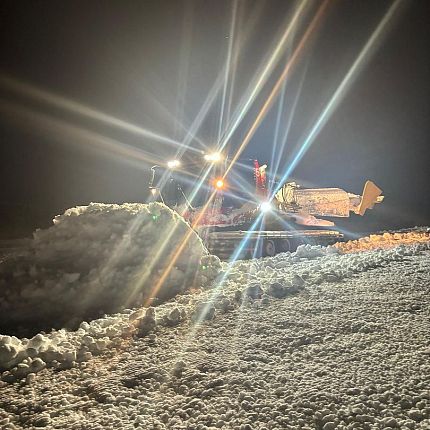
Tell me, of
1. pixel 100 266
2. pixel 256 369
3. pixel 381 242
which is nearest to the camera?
pixel 256 369

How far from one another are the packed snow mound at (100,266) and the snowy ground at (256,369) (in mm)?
662

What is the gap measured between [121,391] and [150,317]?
1.30 m

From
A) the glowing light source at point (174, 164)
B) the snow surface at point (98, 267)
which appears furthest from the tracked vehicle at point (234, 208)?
the snow surface at point (98, 267)

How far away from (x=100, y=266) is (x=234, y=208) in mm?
6240

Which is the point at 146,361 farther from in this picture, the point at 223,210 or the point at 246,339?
the point at 223,210

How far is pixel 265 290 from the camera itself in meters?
5.35

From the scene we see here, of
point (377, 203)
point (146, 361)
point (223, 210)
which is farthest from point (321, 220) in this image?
point (146, 361)

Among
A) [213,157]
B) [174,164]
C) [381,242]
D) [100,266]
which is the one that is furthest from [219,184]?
[100,266]

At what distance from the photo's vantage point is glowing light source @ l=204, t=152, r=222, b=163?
1133cm

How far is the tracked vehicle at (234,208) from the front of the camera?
11.0 metres

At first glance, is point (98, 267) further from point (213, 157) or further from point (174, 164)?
point (174, 164)

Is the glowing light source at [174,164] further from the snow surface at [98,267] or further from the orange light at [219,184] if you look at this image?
the snow surface at [98,267]

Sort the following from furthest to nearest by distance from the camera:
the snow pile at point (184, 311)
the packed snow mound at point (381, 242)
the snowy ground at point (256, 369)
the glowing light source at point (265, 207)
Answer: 1. the glowing light source at point (265, 207)
2. the packed snow mound at point (381, 242)
3. the snow pile at point (184, 311)
4. the snowy ground at point (256, 369)

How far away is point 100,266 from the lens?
5766 millimetres
